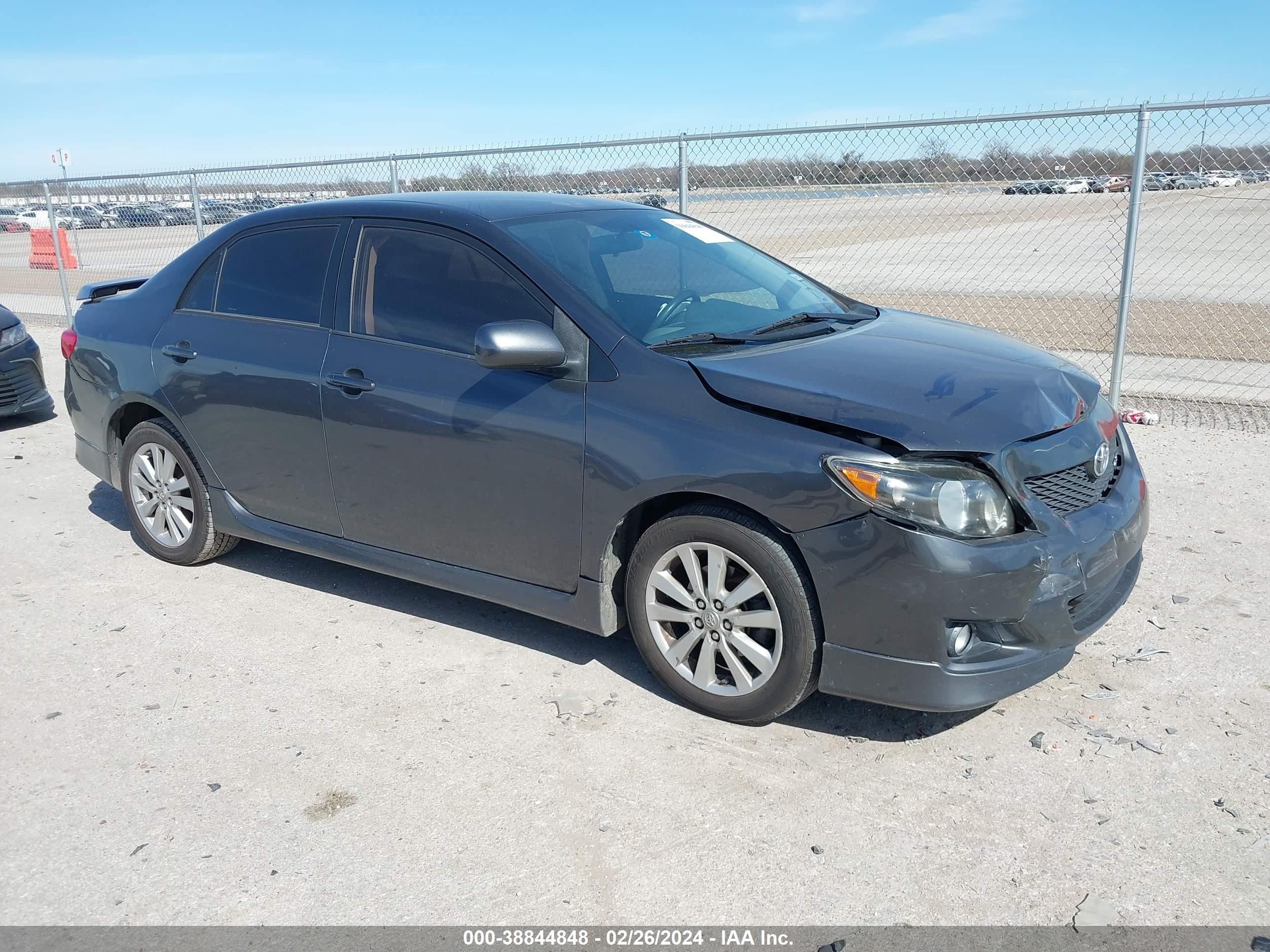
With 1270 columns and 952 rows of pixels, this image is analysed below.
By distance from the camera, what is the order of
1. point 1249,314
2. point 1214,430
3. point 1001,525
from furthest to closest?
point 1249,314, point 1214,430, point 1001,525

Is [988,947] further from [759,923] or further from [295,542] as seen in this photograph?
[295,542]

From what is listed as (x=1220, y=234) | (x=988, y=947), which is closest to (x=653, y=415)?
(x=988, y=947)

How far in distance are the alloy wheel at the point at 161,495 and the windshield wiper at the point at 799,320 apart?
116 inches

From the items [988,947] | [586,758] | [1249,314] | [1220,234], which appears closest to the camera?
[988,947]

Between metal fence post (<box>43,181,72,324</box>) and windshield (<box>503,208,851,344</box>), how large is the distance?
11.3m

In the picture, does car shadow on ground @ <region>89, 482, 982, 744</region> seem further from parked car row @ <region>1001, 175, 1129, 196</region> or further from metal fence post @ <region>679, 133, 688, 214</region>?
parked car row @ <region>1001, 175, 1129, 196</region>

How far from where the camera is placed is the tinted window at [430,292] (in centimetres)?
404

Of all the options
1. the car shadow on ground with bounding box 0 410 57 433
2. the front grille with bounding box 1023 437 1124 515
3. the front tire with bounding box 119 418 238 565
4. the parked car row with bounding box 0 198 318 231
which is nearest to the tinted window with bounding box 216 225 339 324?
the front tire with bounding box 119 418 238 565

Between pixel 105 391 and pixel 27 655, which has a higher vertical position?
pixel 105 391

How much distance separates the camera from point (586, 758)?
11.5 ft

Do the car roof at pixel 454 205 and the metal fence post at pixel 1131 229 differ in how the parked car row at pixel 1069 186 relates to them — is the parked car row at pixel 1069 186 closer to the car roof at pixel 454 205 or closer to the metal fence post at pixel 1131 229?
the metal fence post at pixel 1131 229

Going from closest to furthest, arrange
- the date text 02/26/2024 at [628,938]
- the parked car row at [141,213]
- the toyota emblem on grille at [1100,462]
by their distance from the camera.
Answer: the date text 02/26/2024 at [628,938]
the toyota emblem on grille at [1100,462]
the parked car row at [141,213]

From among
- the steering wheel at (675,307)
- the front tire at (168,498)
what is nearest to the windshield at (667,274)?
the steering wheel at (675,307)

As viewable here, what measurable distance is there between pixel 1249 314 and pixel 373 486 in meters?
11.1
